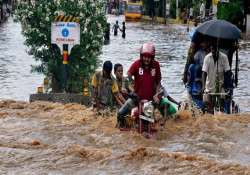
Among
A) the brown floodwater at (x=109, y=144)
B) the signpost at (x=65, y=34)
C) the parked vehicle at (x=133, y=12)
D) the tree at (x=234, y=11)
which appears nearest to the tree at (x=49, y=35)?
→ the signpost at (x=65, y=34)

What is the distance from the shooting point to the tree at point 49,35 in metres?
18.2

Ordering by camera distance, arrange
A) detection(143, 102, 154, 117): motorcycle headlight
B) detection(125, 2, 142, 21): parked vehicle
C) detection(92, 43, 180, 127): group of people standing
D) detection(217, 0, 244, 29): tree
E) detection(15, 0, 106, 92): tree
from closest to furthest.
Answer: detection(143, 102, 154, 117): motorcycle headlight, detection(92, 43, 180, 127): group of people standing, detection(15, 0, 106, 92): tree, detection(217, 0, 244, 29): tree, detection(125, 2, 142, 21): parked vehicle

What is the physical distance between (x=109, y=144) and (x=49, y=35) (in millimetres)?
7359

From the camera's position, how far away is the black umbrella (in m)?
14.2

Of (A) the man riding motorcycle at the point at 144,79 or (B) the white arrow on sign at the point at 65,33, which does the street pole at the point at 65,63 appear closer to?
(B) the white arrow on sign at the point at 65,33

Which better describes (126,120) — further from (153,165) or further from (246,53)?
(246,53)

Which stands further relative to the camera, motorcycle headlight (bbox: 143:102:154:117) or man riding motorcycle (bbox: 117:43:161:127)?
man riding motorcycle (bbox: 117:43:161:127)

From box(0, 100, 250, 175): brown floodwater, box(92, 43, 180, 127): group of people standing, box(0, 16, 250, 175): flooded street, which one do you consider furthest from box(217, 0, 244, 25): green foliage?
box(92, 43, 180, 127): group of people standing

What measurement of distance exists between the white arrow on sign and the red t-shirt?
5.27 meters

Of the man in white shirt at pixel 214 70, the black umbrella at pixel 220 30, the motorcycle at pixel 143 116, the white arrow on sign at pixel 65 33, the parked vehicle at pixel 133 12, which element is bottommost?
the parked vehicle at pixel 133 12

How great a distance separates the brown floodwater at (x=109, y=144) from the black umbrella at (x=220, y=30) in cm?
161

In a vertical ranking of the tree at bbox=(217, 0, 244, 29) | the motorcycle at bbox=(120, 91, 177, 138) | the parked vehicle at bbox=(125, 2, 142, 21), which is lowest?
the parked vehicle at bbox=(125, 2, 142, 21)

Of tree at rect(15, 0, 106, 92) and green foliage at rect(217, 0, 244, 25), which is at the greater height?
tree at rect(15, 0, 106, 92)

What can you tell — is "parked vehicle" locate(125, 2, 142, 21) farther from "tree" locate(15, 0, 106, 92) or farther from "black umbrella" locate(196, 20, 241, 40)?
"black umbrella" locate(196, 20, 241, 40)
